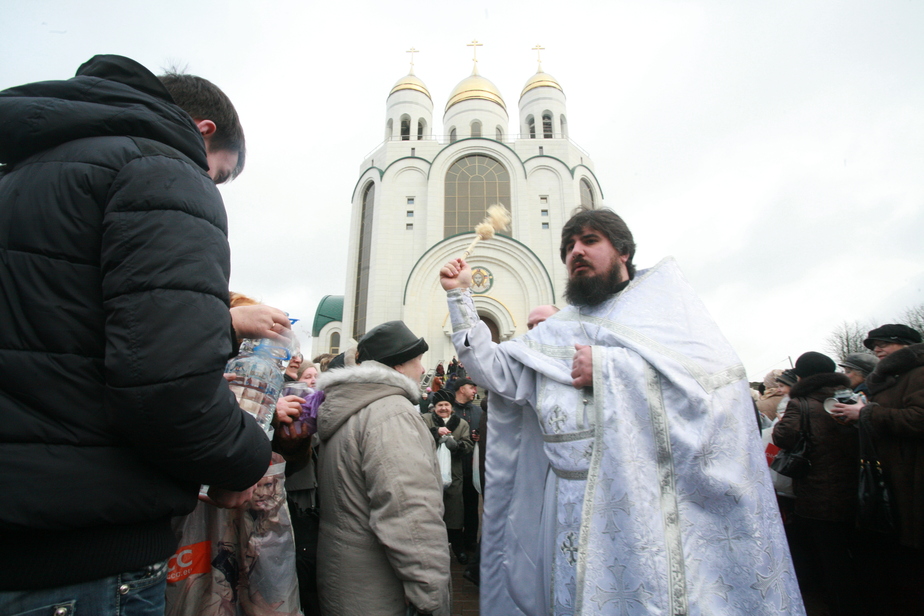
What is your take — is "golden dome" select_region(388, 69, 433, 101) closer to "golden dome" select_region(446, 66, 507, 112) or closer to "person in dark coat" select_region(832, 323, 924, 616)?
"golden dome" select_region(446, 66, 507, 112)

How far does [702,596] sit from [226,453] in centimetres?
175

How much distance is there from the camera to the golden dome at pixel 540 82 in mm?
24469

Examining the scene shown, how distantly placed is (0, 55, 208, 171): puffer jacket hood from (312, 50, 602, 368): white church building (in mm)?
16441

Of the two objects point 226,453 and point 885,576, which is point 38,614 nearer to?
point 226,453

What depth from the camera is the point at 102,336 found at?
104 centimetres

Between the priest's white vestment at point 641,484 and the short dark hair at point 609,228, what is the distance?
24 centimetres

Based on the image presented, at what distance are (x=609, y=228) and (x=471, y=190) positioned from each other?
19185 millimetres

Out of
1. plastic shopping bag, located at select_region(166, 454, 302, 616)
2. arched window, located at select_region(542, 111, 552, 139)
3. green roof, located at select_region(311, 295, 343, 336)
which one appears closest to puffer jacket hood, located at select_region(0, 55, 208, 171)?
plastic shopping bag, located at select_region(166, 454, 302, 616)

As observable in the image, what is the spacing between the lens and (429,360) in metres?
17.8

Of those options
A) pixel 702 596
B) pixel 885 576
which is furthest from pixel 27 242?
pixel 885 576

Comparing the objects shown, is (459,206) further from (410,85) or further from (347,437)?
(347,437)

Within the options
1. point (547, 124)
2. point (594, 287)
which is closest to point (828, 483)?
point (594, 287)

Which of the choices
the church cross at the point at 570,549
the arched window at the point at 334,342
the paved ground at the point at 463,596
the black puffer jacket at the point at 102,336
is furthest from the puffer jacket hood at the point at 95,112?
the arched window at the point at 334,342

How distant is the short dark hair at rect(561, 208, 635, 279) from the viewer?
2.53m
